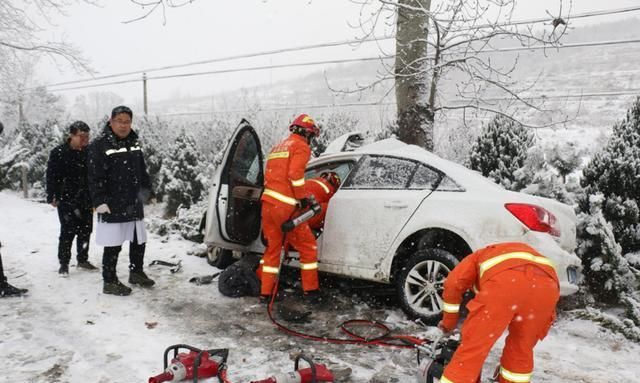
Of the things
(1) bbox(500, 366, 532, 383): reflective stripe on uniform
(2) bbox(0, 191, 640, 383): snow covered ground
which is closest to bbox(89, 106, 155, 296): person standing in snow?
(2) bbox(0, 191, 640, 383): snow covered ground

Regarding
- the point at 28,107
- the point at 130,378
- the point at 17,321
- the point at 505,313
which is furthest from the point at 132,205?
the point at 28,107

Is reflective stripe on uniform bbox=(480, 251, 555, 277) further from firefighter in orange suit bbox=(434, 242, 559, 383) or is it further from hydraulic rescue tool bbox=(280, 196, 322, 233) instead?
hydraulic rescue tool bbox=(280, 196, 322, 233)

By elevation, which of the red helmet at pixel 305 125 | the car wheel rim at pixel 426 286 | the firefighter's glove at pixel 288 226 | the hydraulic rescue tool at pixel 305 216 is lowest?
the car wheel rim at pixel 426 286

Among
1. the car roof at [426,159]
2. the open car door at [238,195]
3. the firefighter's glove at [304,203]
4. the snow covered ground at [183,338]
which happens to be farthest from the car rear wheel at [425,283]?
the open car door at [238,195]

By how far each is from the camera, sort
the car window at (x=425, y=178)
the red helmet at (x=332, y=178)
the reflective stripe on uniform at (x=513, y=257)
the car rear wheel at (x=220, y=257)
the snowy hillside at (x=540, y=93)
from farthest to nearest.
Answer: the snowy hillside at (x=540, y=93)
the car rear wheel at (x=220, y=257)
the red helmet at (x=332, y=178)
the car window at (x=425, y=178)
the reflective stripe on uniform at (x=513, y=257)

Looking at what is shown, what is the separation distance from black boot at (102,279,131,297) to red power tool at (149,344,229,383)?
82.1 inches

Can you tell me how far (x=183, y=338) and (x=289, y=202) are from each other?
5.19ft

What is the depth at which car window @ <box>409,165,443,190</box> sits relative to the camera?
465 cm

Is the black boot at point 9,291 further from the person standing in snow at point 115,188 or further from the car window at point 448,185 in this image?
the car window at point 448,185

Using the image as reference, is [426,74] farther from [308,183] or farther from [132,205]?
[132,205]

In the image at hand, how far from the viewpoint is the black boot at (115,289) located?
206 inches

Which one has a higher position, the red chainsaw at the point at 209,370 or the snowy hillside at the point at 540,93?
the snowy hillside at the point at 540,93

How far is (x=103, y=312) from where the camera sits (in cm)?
477

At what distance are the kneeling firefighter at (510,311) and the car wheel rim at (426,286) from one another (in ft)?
5.24
